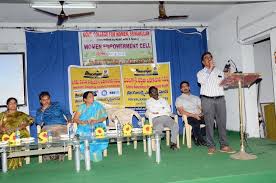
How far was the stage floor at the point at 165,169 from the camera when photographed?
3481mm

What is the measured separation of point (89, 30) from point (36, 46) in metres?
1.20

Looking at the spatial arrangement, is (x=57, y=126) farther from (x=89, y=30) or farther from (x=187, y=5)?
(x=187, y=5)

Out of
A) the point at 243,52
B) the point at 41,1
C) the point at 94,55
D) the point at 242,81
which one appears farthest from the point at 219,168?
Result: the point at 94,55

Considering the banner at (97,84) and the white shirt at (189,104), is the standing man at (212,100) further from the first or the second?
the banner at (97,84)

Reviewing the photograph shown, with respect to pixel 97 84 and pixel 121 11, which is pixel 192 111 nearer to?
pixel 97 84

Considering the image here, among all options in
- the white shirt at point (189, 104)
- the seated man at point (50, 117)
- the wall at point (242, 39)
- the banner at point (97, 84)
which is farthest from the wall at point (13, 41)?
the wall at point (242, 39)

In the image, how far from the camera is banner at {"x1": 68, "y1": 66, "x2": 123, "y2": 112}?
22.7 ft

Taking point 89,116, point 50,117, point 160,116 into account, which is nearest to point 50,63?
point 50,117

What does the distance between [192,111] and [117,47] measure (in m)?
2.34

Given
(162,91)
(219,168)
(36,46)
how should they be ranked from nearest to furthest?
1. (219,168)
2. (36,46)
3. (162,91)

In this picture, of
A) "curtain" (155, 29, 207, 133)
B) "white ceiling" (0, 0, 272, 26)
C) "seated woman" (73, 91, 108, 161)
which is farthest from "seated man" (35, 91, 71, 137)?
"curtain" (155, 29, 207, 133)

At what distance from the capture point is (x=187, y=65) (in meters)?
7.53

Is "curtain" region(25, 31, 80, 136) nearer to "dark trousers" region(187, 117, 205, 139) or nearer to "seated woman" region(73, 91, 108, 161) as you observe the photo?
"seated woman" region(73, 91, 108, 161)

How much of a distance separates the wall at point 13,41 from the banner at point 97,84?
1075 millimetres
